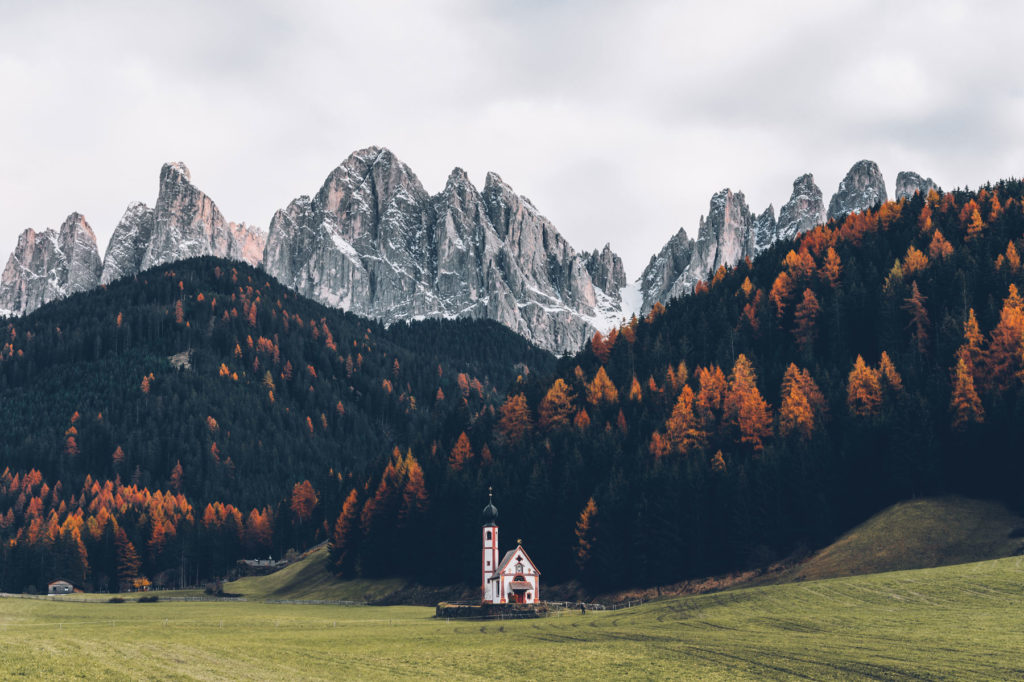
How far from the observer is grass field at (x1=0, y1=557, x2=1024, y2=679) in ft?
143

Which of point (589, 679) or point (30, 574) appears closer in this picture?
point (589, 679)

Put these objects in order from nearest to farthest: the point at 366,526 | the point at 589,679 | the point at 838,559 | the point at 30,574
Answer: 1. the point at 589,679
2. the point at 838,559
3. the point at 366,526
4. the point at 30,574

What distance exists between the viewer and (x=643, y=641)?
182 feet

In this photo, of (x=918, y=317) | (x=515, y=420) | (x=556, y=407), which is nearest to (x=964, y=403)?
(x=918, y=317)

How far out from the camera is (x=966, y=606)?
59.7m

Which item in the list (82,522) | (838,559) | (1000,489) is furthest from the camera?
(82,522)

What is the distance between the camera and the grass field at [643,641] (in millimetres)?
43688

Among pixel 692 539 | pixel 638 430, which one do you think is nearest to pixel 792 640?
pixel 692 539

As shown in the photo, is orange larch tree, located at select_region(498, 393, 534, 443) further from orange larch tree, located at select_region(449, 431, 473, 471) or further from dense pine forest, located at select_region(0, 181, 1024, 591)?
orange larch tree, located at select_region(449, 431, 473, 471)

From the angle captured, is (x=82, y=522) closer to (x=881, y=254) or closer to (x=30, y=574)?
(x=30, y=574)

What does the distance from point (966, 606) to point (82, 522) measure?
168m

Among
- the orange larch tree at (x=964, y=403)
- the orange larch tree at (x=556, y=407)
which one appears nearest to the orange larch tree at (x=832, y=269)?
the orange larch tree at (x=556, y=407)

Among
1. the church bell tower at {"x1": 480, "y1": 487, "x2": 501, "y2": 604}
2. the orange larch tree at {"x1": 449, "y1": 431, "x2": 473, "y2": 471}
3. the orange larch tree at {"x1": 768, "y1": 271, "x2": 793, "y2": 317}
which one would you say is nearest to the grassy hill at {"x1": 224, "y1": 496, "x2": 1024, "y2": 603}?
the church bell tower at {"x1": 480, "y1": 487, "x2": 501, "y2": 604}

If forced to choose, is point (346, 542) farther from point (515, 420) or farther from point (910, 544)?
point (910, 544)
